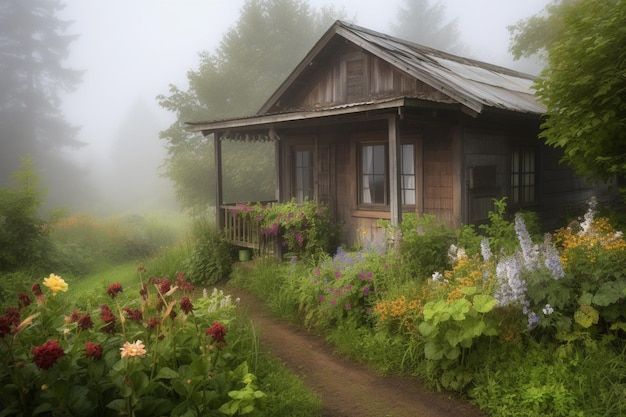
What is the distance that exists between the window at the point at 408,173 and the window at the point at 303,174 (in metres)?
2.68

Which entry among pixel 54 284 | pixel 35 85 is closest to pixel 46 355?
pixel 54 284

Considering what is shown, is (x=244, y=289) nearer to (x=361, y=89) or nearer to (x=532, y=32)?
(x=361, y=89)

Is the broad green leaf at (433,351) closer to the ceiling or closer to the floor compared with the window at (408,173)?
closer to the floor

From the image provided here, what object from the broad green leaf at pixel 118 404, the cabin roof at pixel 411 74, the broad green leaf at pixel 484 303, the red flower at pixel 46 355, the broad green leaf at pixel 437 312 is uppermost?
the cabin roof at pixel 411 74

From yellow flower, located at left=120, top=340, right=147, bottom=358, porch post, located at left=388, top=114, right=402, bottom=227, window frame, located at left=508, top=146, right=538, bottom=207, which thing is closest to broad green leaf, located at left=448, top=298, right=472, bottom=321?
yellow flower, located at left=120, top=340, right=147, bottom=358

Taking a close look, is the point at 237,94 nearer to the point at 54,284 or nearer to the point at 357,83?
the point at 357,83

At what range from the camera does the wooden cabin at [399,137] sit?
863 cm

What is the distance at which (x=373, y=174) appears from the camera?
10.4 meters

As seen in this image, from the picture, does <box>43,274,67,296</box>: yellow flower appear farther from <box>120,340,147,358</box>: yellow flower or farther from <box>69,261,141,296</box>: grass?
<box>69,261,141,296</box>: grass

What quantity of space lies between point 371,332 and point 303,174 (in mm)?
6459

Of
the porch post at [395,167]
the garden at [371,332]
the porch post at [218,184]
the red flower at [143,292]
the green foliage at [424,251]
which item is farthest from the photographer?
the porch post at [218,184]

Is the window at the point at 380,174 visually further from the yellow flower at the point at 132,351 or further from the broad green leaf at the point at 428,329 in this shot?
the yellow flower at the point at 132,351

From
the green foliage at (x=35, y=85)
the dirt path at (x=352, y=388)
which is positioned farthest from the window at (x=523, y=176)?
the green foliage at (x=35, y=85)

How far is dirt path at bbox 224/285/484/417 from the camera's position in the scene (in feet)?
15.4
